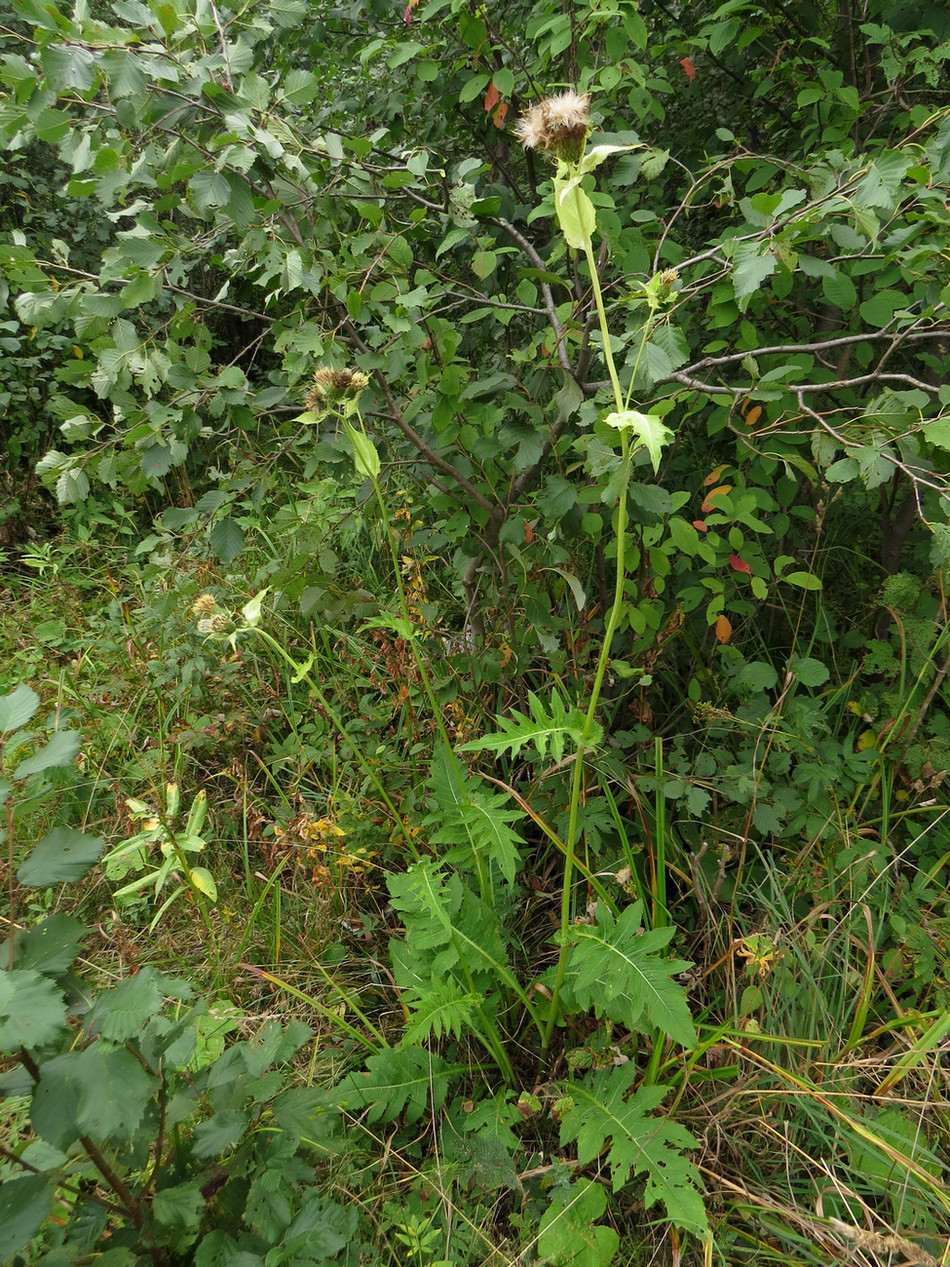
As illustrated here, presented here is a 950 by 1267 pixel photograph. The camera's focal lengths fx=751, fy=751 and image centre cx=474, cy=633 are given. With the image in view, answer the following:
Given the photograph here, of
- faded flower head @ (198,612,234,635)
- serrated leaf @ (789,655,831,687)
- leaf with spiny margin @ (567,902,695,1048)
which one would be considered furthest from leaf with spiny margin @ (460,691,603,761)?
serrated leaf @ (789,655,831,687)

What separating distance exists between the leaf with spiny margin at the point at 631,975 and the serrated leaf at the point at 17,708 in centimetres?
94

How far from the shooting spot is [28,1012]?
743 millimetres

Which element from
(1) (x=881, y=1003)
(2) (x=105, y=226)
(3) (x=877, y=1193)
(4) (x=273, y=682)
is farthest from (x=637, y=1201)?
(2) (x=105, y=226)

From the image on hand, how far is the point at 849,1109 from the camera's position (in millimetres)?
1414

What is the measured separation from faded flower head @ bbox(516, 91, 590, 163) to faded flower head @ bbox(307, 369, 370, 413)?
50 cm

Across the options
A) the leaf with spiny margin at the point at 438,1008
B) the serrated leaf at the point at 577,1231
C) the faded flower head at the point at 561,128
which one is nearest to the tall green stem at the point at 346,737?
the leaf with spiny margin at the point at 438,1008

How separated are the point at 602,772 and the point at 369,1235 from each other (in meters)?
1.02

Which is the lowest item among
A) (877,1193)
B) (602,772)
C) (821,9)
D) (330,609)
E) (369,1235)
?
(877,1193)

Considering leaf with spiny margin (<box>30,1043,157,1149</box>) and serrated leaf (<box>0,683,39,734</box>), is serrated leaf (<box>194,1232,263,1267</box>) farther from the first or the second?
serrated leaf (<box>0,683,39,734</box>)

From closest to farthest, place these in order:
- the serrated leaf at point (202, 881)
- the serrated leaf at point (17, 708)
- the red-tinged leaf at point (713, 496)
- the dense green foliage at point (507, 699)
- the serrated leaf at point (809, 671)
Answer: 1. the serrated leaf at point (17, 708)
2. the dense green foliage at point (507, 699)
3. the serrated leaf at point (202, 881)
4. the red-tinged leaf at point (713, 496)
5. the serrated leaf at point (809, 671)

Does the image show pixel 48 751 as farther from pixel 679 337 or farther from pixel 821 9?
pixel 821 9

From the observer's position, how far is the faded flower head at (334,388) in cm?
136

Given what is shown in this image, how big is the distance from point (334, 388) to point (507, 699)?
1.03 m

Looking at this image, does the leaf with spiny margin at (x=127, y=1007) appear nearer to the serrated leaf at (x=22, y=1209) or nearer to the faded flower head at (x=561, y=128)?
the serrated leaf at (x=22, y=1209)
